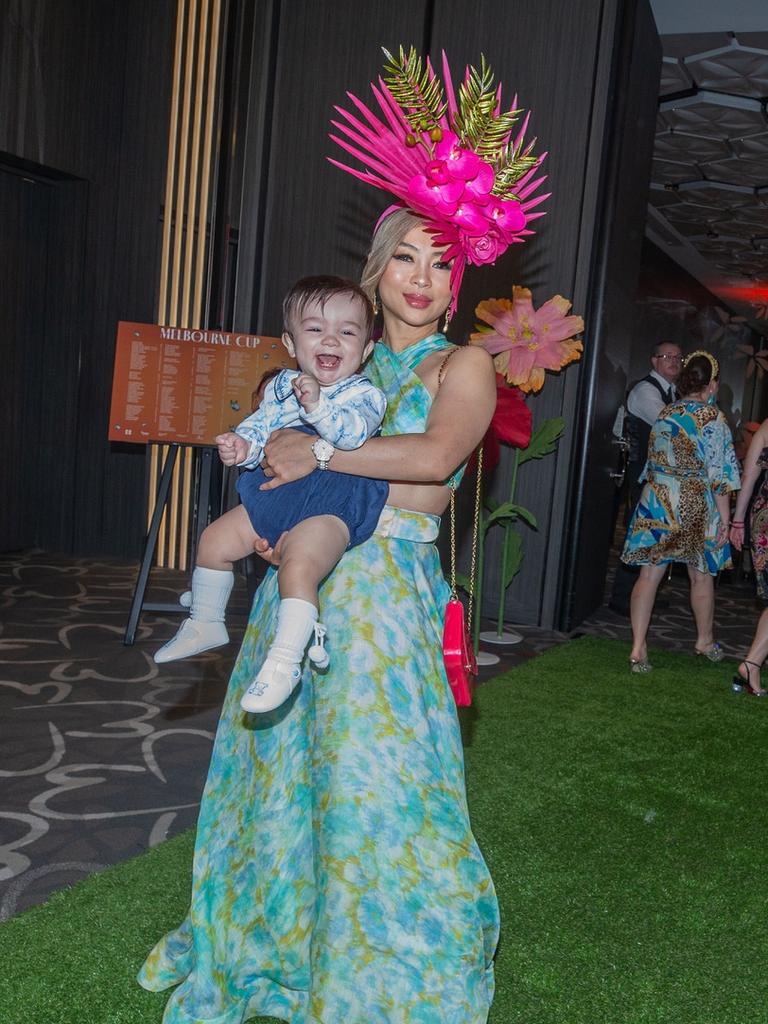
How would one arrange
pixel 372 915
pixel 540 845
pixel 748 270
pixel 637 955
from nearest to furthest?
pixel 372 915, pixel 637 955, pixel 540 845, pixel 748 270

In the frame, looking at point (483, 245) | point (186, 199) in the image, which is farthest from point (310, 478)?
point (186, 199)

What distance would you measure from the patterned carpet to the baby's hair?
1.64 m

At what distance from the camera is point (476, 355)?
1758 millimetres

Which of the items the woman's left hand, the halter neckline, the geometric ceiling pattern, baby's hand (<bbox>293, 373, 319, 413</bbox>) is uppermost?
the geometric ceiling pattern

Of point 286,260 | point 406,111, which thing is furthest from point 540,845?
point 286,260

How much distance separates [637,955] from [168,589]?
4.19 m

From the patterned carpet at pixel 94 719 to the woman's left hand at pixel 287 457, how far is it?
55.8 inches

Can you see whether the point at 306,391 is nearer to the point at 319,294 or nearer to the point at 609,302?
the point at 319,294

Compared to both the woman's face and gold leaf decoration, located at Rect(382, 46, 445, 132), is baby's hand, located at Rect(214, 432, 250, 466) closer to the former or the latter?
the woman's face

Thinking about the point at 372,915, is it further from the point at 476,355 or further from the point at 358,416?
the point at 476,355

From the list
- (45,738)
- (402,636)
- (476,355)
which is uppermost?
(476,355)

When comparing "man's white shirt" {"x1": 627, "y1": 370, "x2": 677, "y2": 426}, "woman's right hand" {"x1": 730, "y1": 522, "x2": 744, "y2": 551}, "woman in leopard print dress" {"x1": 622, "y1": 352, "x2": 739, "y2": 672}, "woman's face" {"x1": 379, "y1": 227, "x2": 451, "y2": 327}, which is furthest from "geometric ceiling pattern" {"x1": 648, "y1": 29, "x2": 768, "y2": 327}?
"woman's face" {"x1": 379, "y1": 227, "x2": 451, "y2": 327}

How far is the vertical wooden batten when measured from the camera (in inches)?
259

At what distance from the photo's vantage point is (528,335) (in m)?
5.33
